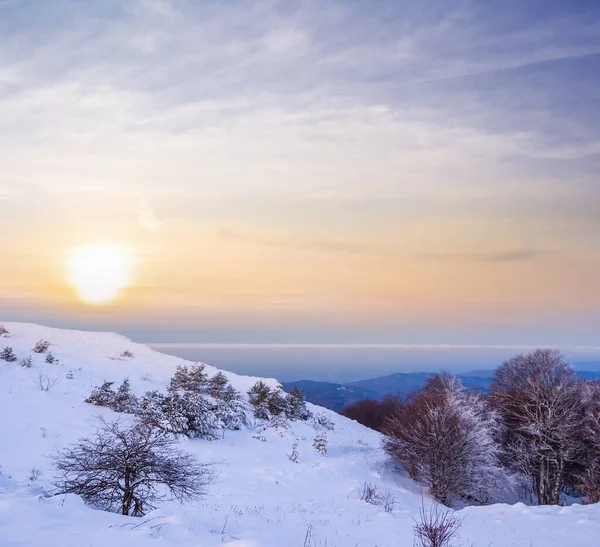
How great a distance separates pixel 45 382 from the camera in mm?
23641

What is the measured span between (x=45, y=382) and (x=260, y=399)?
12.6m

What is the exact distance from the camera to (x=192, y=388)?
2703cm

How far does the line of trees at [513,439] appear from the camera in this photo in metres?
22.1

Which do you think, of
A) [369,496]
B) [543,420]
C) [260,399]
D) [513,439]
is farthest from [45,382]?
[543,420]

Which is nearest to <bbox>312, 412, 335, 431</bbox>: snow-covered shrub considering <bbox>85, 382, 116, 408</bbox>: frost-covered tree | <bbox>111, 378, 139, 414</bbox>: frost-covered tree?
<bbox>111, 378, 139, 414</bbox>: frost-covered tree

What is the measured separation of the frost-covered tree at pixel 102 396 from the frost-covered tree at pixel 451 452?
50.8 feet

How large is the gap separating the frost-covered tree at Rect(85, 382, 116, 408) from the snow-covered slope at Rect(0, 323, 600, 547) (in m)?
0.47

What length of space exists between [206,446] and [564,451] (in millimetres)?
17915

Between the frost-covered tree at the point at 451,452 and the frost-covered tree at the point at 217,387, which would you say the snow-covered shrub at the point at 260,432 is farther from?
the frost-covered tree at the point at 451,452

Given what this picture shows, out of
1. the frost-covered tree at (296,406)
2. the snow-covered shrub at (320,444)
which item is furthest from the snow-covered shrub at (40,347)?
the snow-covered shrub at (320,444)

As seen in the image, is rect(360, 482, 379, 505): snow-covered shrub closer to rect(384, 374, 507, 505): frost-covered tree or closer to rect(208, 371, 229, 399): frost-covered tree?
rect(384, 374, 507, 505): frost-covered tree

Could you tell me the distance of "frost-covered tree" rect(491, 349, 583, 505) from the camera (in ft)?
73.5

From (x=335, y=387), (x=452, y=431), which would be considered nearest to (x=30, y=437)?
(x=452, y=431)

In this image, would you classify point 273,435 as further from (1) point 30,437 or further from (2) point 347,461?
(1) point 30,437
